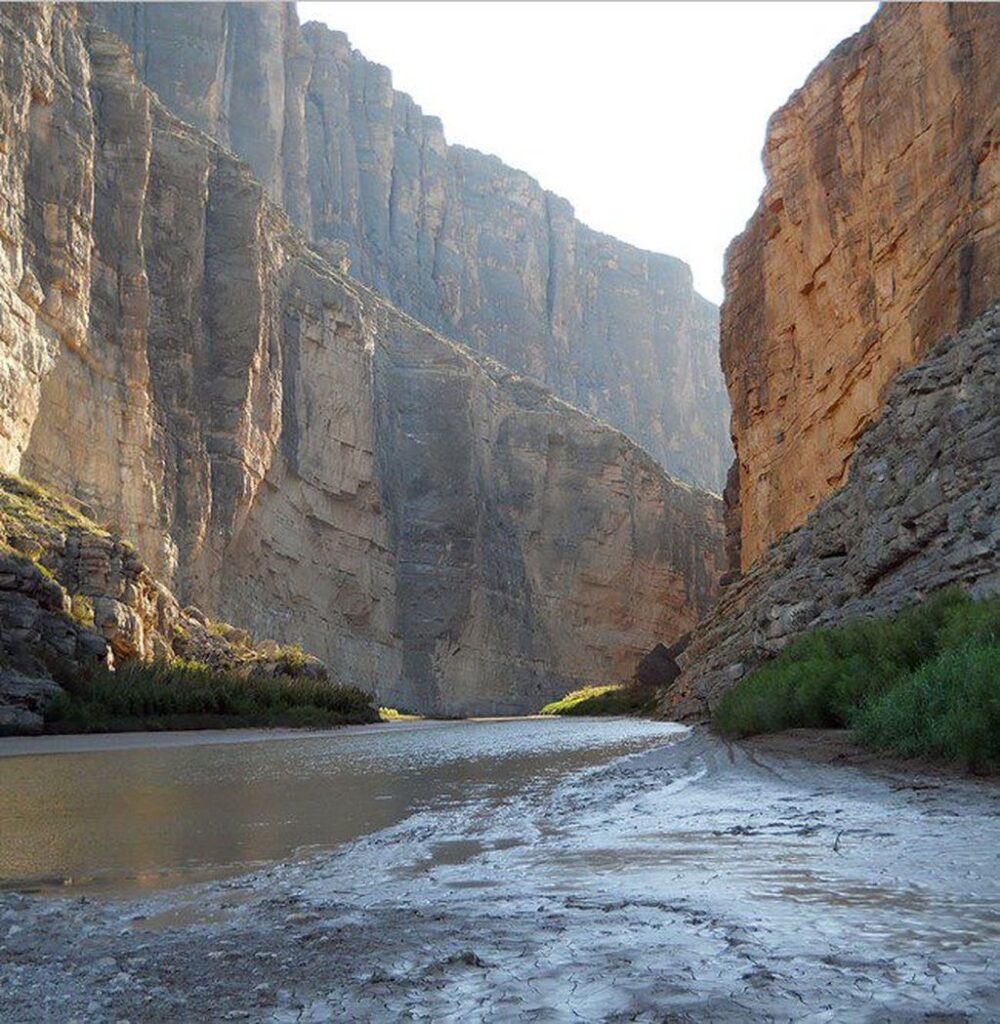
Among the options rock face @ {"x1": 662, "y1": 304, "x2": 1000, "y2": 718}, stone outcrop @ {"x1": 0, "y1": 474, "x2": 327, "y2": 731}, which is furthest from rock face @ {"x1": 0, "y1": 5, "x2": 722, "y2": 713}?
rock face @ {"x1": 662, "y1": 304, "x2": 1000, "y2": 718}

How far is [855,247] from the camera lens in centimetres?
3262

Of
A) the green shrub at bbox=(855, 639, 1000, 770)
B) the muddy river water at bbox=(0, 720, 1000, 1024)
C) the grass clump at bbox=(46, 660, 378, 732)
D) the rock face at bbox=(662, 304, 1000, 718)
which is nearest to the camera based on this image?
the muddy river water at bbox=(0, 720, 1000, 1024)

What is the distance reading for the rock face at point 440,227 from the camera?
78.8m

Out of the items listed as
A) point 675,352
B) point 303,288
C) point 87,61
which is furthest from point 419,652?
point 675,352

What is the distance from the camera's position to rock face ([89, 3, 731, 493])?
78750 millimetres

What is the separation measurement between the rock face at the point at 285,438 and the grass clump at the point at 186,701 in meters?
11.8

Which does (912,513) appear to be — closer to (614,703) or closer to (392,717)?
(614,703)

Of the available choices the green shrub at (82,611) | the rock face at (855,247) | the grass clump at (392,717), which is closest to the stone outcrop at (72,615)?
the green shrub at (82,611)

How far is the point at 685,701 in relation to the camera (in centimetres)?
2603

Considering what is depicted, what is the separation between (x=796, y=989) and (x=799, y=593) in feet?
57.3

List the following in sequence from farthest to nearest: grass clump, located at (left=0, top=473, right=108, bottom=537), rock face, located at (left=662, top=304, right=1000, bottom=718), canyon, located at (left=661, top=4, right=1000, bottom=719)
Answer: grass clump, located at (left=0, top=473, right=108, bottom=537)
canyon, located at (left=661, top=4, right=1000, bottom=719)
rock face, located at (left=662, top=304, right=1000, bottom=718)

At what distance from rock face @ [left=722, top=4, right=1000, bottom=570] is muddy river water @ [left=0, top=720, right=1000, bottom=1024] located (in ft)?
65.6

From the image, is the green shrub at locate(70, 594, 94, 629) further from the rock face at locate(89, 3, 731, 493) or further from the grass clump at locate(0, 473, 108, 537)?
the rock face at locate(89, 3, 731, 493)

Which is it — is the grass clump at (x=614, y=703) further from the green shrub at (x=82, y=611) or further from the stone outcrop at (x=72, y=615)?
the green shrub at (x=82, y=611)
